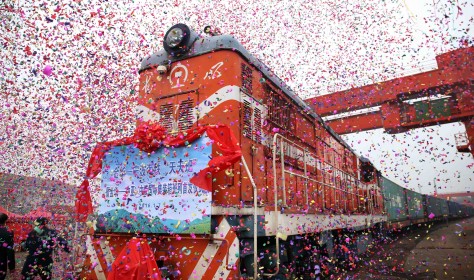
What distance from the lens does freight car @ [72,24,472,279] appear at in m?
3.35

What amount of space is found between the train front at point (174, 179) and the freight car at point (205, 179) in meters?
0.01

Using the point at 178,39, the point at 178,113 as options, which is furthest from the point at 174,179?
the point at 178,39

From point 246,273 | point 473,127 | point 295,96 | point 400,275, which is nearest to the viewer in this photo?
point 246,273

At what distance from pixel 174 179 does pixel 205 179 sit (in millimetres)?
418

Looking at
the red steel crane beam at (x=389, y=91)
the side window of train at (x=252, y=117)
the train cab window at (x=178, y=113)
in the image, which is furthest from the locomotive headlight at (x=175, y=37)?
the red steel crane beam at (x=389, y=91)

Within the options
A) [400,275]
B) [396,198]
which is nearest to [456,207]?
[396,198]

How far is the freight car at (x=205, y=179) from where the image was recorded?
335 centimetres

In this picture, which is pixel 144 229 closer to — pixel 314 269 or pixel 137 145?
pixel 137 145

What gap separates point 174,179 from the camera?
3594mm

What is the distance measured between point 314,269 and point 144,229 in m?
3.18

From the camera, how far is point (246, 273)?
3.47 metres

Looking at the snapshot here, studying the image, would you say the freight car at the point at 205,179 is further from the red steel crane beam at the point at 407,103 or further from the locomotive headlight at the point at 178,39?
the red steel crane beam at the point at 407,103

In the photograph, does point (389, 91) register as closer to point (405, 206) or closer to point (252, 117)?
point (405, 206)

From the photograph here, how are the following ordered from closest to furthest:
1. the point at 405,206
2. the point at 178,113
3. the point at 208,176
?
the point at 208,176 → the point at 178,113 → the point at 405,206
